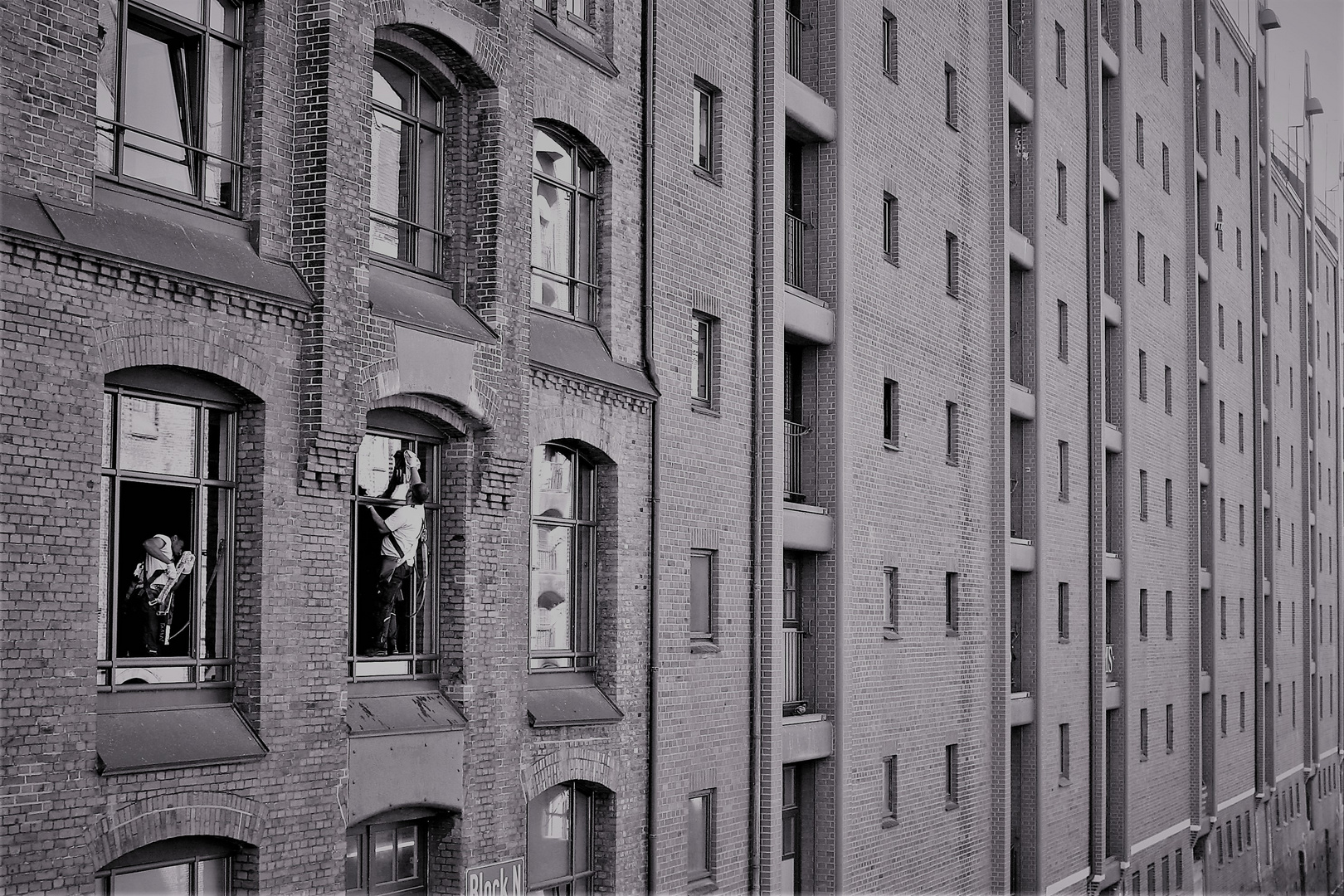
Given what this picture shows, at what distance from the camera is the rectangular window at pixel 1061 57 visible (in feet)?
103

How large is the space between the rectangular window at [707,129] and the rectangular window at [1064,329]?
14.4m

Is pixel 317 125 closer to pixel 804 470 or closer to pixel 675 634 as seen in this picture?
pixel 675 634

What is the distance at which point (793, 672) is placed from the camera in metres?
20.4

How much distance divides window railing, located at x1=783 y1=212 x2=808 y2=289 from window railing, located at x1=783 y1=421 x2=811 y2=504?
199 cm

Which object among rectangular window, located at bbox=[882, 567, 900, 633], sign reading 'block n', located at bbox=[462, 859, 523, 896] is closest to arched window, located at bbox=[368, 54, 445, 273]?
sign reading 'block n', located at bbox=[462, 859, 523, 896]

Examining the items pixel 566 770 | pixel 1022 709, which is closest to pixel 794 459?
pixel 566 770

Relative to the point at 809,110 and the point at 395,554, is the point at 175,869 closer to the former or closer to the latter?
the point at 395,554

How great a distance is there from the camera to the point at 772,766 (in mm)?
18734

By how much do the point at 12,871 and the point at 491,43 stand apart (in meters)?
8.65

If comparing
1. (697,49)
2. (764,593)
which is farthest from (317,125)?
(764,593)

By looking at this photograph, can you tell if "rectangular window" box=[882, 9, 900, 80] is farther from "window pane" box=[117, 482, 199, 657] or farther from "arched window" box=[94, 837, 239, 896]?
"arched window" box=[94, 837, 239, 896]

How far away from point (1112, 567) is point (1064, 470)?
360cm

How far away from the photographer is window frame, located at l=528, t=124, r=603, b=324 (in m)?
16.0

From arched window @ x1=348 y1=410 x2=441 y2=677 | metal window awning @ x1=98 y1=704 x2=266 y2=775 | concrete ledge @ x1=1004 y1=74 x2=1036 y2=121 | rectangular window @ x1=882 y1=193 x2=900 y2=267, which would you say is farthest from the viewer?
concrete ledge @ x1=1004 y1=74 x2=1036 y2=121
